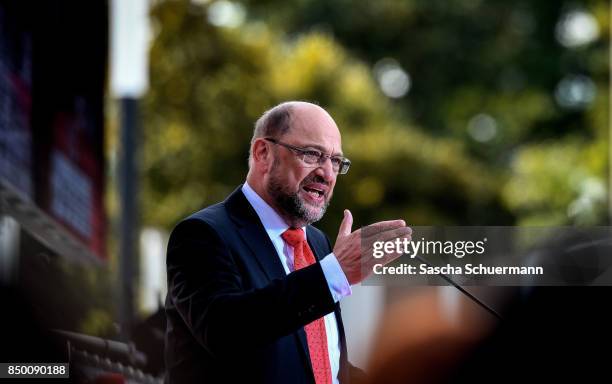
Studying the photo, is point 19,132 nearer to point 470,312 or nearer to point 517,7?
point 470,312

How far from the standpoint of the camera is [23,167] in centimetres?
640

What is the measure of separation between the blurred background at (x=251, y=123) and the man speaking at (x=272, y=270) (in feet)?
1.03

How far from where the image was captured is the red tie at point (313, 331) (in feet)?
9.73

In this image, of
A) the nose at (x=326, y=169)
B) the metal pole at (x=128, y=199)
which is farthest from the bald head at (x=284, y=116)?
the metal pole at (x=128, y=199)

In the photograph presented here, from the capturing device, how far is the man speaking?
2709 millimetres

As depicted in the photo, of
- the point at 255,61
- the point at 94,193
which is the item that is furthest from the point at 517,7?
the point at 94,193

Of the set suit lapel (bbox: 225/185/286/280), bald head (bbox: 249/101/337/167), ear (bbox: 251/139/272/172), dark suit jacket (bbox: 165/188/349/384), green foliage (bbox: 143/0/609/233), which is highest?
green foliage (bbox: 143/0/609/233)

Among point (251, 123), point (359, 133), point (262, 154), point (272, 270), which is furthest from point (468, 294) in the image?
point (359, 133)

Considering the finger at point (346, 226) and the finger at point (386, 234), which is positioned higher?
the finger at point (346, 226)

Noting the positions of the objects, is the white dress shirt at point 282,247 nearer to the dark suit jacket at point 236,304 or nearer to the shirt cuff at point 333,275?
the dark suit jacket at point 236,304

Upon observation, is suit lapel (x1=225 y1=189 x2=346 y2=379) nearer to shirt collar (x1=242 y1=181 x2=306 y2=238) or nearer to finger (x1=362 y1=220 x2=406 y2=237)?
shirt collar (x1=242 y1=181 x2=306 y2=238)

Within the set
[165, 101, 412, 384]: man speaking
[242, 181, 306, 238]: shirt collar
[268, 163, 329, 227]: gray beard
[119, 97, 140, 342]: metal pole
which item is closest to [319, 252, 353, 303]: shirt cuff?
[165, 101, 412, 384]: man speaking

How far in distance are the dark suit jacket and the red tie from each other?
3cm

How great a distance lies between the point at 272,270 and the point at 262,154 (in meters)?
0.30
